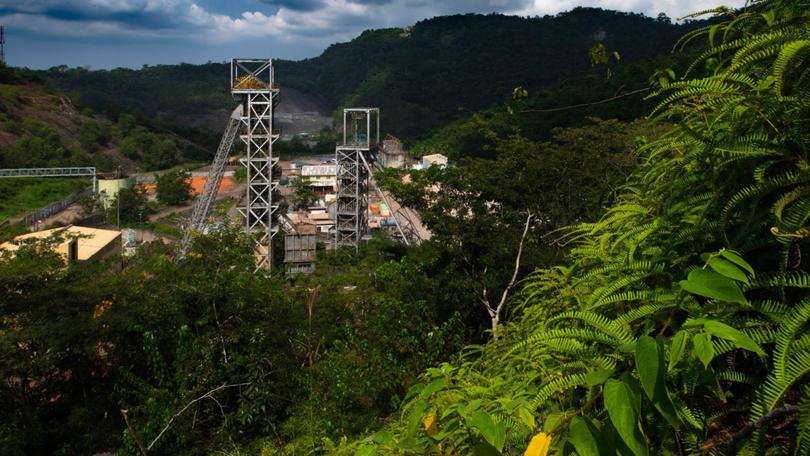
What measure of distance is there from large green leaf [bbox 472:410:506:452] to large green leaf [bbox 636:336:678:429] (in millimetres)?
267

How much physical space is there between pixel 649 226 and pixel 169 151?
192ft

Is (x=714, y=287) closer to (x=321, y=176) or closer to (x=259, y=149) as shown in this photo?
(x=259, y=149)

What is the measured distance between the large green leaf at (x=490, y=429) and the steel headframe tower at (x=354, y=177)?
1788 cm

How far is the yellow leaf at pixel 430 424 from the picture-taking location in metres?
1.47

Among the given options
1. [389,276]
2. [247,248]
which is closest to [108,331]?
[247,248]

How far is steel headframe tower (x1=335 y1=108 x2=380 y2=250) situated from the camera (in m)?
19.8

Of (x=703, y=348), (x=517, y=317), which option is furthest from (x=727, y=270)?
(x=517, y=317)

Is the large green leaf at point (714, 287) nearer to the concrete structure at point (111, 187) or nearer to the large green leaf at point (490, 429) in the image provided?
the large green leaf at point (490, 429)

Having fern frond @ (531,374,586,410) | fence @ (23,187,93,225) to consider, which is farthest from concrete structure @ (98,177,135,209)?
fern frond @ (531,374,586,410)

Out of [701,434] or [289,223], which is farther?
[289,223]

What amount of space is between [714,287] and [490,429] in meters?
0.45

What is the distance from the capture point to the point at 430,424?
149cm

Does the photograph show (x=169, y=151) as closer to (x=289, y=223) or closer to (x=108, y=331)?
(x=289, y=223)

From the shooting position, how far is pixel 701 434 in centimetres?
124
